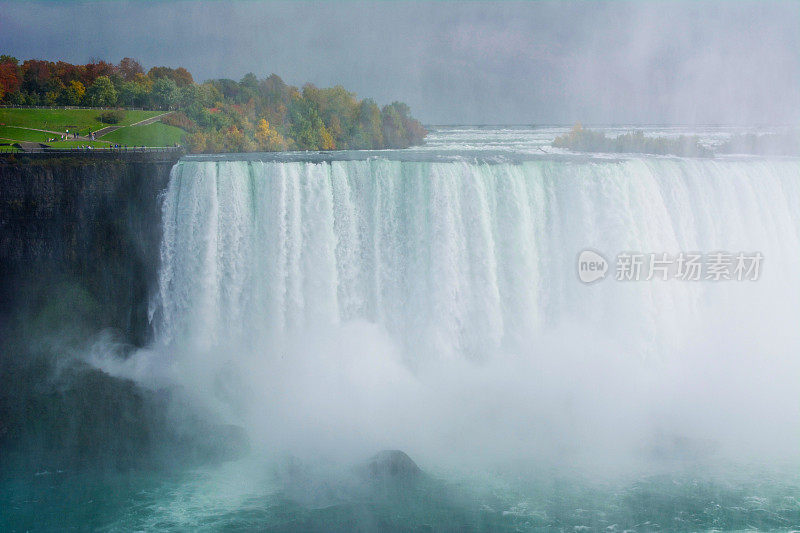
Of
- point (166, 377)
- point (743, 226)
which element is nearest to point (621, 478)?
point (743, 226)

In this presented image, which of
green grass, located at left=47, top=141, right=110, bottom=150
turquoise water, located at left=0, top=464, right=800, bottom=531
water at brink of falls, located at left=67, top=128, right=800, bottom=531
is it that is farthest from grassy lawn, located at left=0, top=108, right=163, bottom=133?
turquoise water, located at left=0, top=464, right=800, bottom=531

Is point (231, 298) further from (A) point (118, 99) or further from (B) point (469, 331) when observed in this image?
(A) point (118, 99)

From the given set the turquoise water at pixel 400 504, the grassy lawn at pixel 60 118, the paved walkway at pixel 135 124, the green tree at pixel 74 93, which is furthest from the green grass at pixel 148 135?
the turquoise water at pixel 400 504

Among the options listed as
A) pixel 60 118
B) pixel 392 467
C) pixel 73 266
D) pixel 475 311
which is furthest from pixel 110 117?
pixel 392 467

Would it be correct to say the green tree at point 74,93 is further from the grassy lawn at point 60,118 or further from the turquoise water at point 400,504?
the turquoise water at point 400,504

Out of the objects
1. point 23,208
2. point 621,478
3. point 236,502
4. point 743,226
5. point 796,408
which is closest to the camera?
point 236,502

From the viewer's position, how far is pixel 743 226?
17125 mm

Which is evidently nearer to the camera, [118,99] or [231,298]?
[231,298]

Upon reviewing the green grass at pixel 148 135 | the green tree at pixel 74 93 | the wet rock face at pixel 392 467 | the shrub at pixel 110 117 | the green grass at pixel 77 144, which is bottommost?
the wet rock face at pixel 392 467

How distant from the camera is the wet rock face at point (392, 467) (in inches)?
468

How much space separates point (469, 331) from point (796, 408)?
7.60m

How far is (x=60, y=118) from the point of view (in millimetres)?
26578

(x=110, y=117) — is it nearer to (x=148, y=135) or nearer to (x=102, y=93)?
(x=148, y=135)

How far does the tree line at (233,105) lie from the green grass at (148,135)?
592 millimetres
